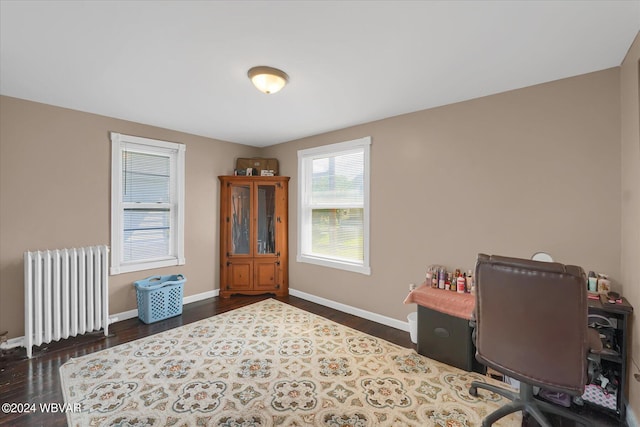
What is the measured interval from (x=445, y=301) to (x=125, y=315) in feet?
11.8

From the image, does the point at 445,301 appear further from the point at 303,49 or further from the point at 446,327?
the point at 303,49

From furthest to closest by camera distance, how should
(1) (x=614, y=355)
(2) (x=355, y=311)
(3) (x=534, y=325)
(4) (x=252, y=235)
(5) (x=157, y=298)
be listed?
(4) (x=252, y=235), (2) (x=355, y=311), (5) (x=157, y=298), (1) (x=614, y=355), (3) (x=534, y=325)

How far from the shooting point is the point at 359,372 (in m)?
2.21

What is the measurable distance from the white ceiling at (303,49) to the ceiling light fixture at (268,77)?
0.06 meters

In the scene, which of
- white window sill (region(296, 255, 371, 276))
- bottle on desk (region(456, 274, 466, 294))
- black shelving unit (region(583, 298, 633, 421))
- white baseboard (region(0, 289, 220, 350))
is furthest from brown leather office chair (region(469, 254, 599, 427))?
white baseboard (region(0, 289, 220, 350))

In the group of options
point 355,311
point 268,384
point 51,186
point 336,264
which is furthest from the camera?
point 336,264

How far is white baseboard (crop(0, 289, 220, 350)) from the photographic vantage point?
2586mm

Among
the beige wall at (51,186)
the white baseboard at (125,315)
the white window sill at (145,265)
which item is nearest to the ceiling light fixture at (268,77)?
the beige wall at (51,186)

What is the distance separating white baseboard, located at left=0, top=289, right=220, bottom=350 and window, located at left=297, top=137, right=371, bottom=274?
145 centimetres

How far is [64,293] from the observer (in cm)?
266

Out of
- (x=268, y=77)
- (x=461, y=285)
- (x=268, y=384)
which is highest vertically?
(x=268, y=77)

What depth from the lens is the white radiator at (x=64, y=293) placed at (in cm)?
250

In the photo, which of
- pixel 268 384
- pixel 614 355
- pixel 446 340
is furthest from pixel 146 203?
pixel 614 355

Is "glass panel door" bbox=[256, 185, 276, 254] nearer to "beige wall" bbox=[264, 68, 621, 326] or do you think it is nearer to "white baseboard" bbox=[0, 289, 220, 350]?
"white baseboard" bbox=[0, 289, 220, 350]
